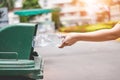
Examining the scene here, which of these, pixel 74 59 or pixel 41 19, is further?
pixel 41 19

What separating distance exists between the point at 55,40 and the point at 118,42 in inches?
111

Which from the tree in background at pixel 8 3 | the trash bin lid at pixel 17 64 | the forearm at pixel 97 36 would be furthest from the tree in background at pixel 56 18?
the trash bin lid at pixel 17 64

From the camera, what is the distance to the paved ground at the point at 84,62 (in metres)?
2.23

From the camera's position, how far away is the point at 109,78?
83.7 inches

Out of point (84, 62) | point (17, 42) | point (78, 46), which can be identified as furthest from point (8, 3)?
point (17, 42)

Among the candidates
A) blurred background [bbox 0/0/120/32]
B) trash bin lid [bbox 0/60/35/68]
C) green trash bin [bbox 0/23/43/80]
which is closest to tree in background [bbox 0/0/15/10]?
blurred background [bbox 0/0/120/32]

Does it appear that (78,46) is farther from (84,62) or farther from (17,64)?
(17,64)

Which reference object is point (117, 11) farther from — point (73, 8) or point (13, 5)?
point (13, 5)

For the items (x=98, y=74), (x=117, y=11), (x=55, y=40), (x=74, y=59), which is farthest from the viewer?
(x=117, y=11)

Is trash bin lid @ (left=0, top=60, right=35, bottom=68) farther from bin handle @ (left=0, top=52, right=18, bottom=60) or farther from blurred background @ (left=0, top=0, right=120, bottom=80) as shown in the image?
blurred background @ (left=0, top=0, right=120, bottom=80)

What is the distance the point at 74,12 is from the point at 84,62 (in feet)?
10.3

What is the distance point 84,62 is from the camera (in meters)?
2.80

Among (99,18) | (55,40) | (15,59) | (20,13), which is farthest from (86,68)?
(99,18)

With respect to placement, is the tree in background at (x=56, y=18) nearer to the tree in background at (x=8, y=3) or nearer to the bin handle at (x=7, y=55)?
the tree in background at (x=8, y=3)
